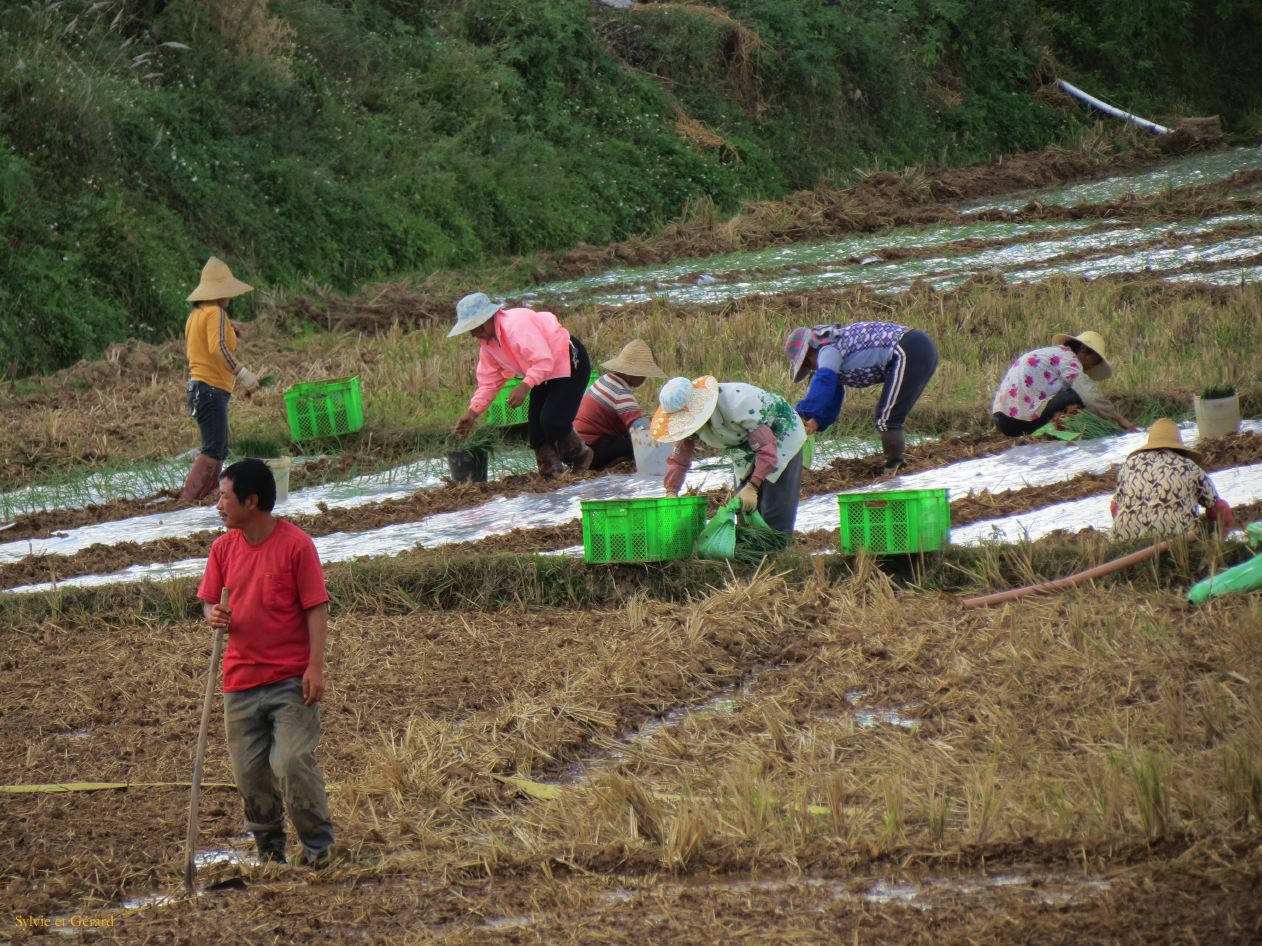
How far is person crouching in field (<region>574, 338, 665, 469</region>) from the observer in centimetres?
938

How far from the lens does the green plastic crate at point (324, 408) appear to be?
403 inches

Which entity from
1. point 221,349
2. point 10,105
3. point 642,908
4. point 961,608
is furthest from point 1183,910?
point 10,105

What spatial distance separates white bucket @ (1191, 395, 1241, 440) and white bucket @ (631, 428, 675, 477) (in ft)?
9.09

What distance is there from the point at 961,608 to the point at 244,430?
623 centimetres

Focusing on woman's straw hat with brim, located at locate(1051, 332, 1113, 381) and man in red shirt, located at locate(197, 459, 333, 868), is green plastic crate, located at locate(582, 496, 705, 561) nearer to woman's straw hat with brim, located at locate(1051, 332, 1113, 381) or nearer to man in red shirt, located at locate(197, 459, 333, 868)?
man in red shirt, located at locate(197, 459, 333, 868)

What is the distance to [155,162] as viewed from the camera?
17297mm

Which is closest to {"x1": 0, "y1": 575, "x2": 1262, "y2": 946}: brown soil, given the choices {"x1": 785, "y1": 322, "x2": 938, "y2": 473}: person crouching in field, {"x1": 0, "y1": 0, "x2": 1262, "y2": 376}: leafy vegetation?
{"x1": 785, "y1": 322, "x2": 938, "y2": 473}: person crouching in field

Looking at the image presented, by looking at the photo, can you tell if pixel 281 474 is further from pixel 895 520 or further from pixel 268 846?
pixel 268 846

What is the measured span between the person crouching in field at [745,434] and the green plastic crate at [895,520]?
1.75 ft

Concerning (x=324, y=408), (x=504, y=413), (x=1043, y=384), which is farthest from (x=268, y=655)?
(x=324, y=408)

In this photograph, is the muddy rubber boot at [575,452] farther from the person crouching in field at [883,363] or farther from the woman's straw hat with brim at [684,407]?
the woman's straw hat with brim at [684,407]

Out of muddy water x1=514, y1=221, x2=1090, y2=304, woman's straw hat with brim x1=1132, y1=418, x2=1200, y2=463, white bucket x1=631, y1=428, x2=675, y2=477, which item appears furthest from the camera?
muddy water x1=514, y1=221, x2=1090, y2=304

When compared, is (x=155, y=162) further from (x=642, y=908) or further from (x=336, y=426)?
(x=642, y=908)

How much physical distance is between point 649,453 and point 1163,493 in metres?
3.30
